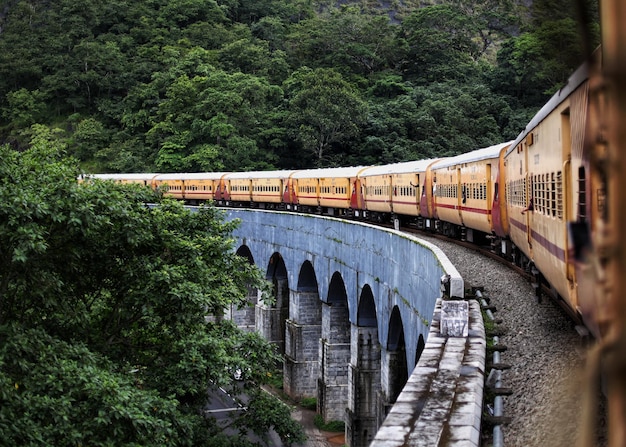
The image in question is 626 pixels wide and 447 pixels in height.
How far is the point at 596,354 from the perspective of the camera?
2.47 ft

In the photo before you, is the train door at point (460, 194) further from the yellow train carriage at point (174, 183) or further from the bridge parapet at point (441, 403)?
the yellow train carriage at point (174, 183)

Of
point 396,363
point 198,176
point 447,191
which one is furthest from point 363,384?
point 198,176

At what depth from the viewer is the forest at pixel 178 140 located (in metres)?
10.2

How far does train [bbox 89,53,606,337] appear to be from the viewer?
5352mm

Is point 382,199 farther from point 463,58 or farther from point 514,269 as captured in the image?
point 463,58

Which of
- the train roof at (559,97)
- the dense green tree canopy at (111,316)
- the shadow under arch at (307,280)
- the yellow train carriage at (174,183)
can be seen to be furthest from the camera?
the yellow train carriage at (174,183)

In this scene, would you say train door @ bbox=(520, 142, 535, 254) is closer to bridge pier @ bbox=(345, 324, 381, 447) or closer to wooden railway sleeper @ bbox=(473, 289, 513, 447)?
wooden railway sleeper @ bbox=(473, 289, 513, 447)

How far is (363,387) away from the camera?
77.2ft

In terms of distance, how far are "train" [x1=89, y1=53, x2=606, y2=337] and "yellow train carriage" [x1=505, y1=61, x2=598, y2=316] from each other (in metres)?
0.01

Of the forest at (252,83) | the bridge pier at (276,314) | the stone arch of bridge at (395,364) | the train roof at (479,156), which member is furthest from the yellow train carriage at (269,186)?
the stone arch of bridge at (395,364)

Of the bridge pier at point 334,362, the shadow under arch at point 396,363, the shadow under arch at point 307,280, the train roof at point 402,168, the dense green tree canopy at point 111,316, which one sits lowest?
the bridge pier at point 334,362

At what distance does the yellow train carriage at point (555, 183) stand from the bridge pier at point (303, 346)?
18055 millimetres

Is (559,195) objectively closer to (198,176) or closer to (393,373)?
(393,373)

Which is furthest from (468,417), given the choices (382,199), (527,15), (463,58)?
(463,58)
